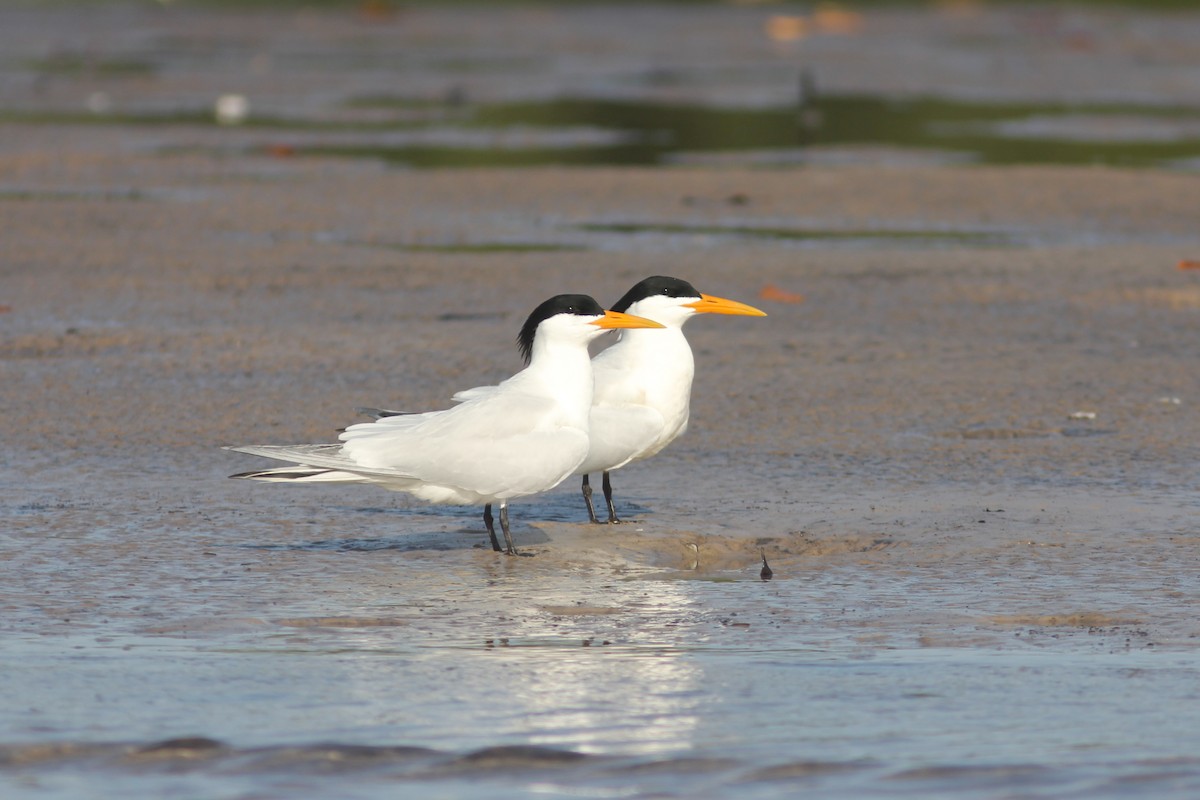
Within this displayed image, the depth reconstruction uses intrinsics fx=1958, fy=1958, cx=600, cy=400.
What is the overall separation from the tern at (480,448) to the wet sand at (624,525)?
0.25 metres

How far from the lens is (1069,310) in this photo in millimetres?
10312

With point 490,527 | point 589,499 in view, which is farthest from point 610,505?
point 490,527

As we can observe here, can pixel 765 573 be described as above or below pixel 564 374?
below

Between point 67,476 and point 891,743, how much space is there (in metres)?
3.69

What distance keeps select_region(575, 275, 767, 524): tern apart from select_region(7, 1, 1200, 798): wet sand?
246 mm

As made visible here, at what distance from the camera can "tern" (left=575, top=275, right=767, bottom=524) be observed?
6.59 m

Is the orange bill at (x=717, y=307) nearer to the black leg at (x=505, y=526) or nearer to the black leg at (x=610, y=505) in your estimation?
the black leg at (x=610, y=505)

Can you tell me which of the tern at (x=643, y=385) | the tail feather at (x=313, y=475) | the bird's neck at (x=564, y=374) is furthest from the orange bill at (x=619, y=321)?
the tail feather at (x=313, y=475)

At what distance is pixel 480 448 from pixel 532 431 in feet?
0.59

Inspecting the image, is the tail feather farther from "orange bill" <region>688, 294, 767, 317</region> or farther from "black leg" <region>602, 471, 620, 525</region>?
"orange bill" <region>688, 294, 767, 317</region>

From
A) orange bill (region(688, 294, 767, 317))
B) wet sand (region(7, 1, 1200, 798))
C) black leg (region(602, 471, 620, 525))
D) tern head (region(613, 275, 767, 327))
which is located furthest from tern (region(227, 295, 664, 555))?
orange bill (region(688, 294, 767, 317))

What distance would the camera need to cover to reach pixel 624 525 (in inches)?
254

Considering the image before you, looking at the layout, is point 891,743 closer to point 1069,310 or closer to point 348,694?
point 348,694

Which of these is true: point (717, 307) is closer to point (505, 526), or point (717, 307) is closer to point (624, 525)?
point (624, 525)
